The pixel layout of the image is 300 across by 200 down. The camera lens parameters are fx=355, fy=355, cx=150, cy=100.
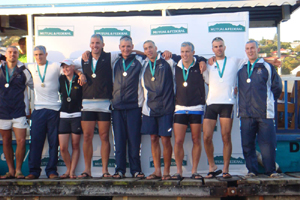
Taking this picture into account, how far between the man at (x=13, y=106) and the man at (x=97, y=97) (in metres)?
0.97

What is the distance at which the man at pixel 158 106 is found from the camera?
203 inches

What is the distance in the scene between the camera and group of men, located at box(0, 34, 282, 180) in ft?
16.7

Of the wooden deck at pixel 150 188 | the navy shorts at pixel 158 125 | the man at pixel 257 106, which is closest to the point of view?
the wooden deck at pixel 150 188

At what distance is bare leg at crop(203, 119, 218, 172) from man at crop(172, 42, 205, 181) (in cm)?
10

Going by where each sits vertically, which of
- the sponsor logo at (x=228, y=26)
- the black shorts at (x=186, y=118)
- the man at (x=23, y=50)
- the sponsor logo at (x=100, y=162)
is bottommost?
the sponsor logo at (x=100, y=162)

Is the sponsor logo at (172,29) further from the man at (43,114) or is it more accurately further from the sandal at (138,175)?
the sandal at (138,175)

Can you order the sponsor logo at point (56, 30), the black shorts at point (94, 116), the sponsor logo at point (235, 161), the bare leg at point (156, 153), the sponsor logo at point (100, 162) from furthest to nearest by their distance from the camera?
the sponsor logo at point (56, 30) < the sponsor logo at point (100, 162) < the sponsor logo at point (235, 161) < the black shorts at point (94, 116) < the bare leg at point (156, 153)

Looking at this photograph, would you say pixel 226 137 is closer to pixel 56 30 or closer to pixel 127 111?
pixel 127 111

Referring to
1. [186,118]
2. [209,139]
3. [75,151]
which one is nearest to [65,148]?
[75,151]

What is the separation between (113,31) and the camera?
19.8ft

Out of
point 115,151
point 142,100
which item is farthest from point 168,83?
point 115,151

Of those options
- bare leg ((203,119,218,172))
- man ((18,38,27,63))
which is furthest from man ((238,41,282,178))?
man ((18,38,27,63))

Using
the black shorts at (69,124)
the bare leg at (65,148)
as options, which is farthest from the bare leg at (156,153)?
the bare leg at (65,148)

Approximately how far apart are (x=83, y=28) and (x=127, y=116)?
5.95ft
